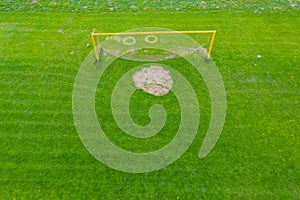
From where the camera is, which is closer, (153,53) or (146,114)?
(146,114)

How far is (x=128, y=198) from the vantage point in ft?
13.4

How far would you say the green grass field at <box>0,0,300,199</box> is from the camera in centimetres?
421

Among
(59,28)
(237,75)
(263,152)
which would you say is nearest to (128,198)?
(263,152)

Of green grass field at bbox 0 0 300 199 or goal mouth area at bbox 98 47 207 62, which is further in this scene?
goal mouth area at bbox 98 47 207 62

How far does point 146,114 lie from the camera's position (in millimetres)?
5145

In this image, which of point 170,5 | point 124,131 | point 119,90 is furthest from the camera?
point 170,5

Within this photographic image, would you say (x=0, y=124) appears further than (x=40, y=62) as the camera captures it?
No

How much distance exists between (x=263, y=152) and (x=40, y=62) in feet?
19.7

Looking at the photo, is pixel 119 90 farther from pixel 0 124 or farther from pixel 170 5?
pixel 170 5

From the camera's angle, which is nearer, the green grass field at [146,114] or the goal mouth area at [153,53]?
the green grass field at [146,114]

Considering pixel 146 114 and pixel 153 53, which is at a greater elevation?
pixel 153 53

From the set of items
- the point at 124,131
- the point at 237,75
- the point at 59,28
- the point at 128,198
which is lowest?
the point at 128,198

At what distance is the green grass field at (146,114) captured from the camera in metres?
4.21

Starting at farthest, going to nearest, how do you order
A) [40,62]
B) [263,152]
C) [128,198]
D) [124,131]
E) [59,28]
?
[59,28], [40,62], [124,131], [263,152], [128,198]
